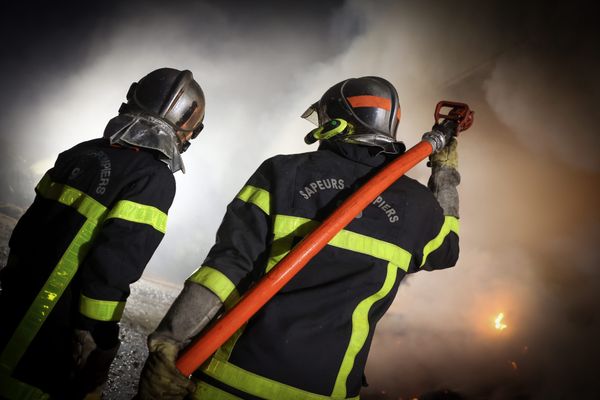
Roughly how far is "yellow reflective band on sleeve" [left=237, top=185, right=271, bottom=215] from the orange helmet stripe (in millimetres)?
908

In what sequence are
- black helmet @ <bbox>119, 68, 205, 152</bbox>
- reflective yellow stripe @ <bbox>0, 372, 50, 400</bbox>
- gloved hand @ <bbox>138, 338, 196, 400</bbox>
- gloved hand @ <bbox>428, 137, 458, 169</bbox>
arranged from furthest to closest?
1. black helmet @ <bbox>119, 68, 205, 152</bbox>
2. gloved hand @ <bbox>428, 137, 458, 169</bbox>
3. reflective yellow stripe @ <bbox>0, 372, 50, 400</bbox>
4. gloved hand @ <bbox>138, 338, 196, 400</bbox>

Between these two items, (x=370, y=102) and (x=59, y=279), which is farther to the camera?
(x=370, y=102)

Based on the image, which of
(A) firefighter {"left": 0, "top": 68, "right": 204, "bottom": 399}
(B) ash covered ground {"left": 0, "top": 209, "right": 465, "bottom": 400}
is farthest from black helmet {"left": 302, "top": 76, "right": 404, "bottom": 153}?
(B) ash covered ground {"left": 0, "top": 209, "right": 465, "bottom": 400}

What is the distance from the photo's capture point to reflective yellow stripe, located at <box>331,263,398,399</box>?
55.1 inches

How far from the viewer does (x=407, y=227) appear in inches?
62.7

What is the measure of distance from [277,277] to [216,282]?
29 cm

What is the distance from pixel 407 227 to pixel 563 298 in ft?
50.8

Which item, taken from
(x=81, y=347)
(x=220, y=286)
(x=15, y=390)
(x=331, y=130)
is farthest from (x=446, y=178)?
(x=15, y=390)

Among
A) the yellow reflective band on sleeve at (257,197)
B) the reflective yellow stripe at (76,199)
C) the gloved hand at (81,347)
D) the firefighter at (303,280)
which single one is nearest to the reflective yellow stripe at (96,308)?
the gloved hand at (81,347)

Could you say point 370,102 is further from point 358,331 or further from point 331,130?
point 358,331

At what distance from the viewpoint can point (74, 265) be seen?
1856mm

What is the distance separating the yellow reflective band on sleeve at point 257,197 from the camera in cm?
158

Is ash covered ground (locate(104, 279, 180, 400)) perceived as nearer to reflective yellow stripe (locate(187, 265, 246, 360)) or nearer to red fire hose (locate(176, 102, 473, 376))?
reflective yellow stripe (locate(187, 265, 246, 360))

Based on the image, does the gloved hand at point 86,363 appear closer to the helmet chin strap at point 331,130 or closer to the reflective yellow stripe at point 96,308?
the reflective yellow stripe at point 96,308
